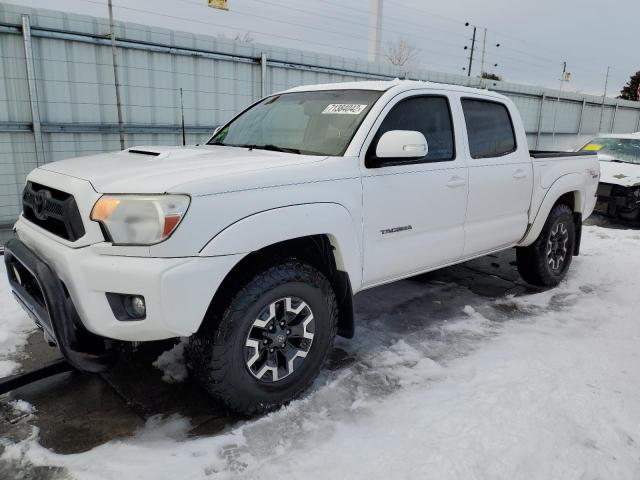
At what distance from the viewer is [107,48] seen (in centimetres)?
690

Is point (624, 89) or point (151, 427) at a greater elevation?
point (624, 89)

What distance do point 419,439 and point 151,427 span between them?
1.40 meters

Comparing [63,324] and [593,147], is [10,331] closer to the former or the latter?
[63,324]

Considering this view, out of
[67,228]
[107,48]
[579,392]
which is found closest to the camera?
[67,228]

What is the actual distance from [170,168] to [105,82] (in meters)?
5.32

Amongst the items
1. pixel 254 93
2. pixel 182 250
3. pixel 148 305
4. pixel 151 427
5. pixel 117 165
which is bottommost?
pixel 151 427

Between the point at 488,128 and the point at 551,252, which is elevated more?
the point at 488,128

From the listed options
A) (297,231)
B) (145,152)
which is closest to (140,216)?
(297,231)

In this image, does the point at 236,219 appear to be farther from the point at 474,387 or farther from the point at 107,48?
the point at 107,48

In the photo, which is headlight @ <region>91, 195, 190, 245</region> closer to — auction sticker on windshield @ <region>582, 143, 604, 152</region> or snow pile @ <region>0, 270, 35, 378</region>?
snow pile @ <region>0, 270, 35, 378</region>

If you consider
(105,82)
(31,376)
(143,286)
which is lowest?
(31,376)

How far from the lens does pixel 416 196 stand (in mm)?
3330

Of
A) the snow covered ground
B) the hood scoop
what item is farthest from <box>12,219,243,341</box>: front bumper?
the hood scoop

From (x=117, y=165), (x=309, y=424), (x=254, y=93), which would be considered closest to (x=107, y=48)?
(x=254, y=93)
